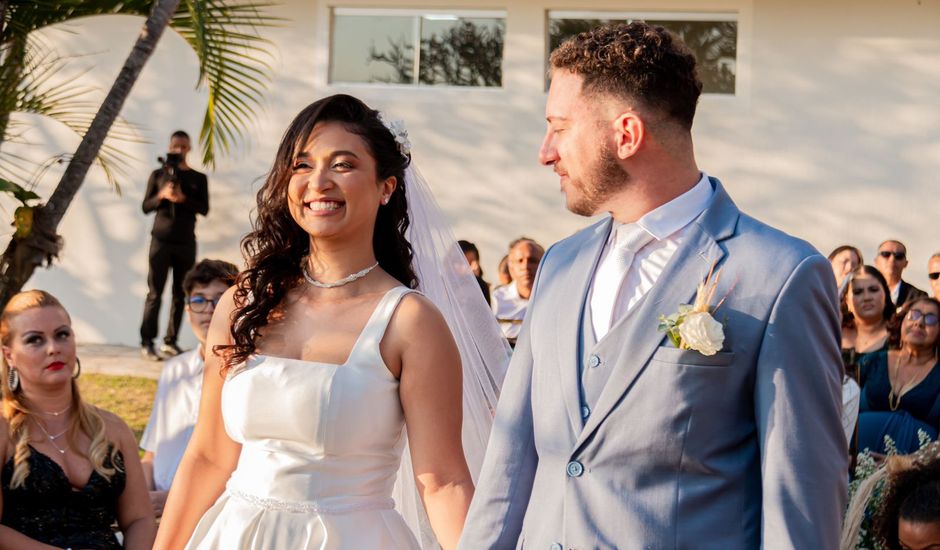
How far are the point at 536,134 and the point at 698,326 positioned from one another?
11.5 m

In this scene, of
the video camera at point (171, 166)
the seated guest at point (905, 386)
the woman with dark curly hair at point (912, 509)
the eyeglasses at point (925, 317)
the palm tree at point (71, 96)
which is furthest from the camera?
the video camera at point (171, 166)

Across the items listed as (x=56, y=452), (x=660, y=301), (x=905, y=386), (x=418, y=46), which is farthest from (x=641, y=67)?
(x=418, y=46)

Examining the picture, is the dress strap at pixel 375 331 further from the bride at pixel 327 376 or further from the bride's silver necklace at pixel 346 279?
the bride's silver necklace at pixel 346 279

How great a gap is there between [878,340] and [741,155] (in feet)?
→ 19.6

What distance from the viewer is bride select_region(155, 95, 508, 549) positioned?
3645 millimetres

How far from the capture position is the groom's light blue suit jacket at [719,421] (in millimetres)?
2490

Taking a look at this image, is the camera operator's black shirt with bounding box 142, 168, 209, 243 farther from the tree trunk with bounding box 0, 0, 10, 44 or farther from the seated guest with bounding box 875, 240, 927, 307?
the seated guest with bounding box 875, 240, 927, 307

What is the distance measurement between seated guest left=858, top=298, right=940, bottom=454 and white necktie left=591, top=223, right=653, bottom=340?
4.80 meters

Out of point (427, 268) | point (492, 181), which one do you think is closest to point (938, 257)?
point (492, 181)

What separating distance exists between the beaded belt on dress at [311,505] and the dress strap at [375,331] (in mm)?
424

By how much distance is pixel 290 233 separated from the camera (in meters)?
3.95

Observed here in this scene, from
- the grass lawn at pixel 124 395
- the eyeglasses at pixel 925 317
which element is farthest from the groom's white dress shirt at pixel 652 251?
the grass lawn at pixel 124 395

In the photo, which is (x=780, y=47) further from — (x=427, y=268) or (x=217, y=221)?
(x=427, y=268)

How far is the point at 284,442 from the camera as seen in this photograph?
367cm
